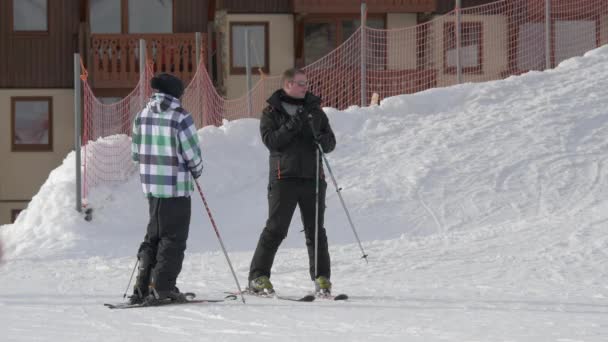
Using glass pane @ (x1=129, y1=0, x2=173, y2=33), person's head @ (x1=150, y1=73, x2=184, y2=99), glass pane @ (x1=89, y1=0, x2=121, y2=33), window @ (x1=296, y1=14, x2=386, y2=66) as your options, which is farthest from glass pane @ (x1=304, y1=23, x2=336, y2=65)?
person's head @ (x1=150, y1=73, x2=184, y2=99)

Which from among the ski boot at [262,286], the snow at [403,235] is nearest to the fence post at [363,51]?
the snow at [403,235]

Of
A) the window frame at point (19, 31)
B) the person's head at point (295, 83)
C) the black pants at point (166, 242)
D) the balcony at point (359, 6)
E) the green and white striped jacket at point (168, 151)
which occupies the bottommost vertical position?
the black pants at point (166, 242)

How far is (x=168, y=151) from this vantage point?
8.52 meters

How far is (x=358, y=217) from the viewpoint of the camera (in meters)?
15.2

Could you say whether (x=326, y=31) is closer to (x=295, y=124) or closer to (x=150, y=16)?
(x=150, y=16)

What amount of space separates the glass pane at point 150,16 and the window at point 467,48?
5877 mm

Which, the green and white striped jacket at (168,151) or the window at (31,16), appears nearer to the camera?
the green and white striped jacket at (168,151)

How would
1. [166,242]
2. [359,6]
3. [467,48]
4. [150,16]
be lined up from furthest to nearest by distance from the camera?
1. [150,16]
2. [359,6]
3. [467,48]
4. [166,242]

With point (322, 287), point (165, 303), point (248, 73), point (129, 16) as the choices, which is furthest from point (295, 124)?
point (129, 16)

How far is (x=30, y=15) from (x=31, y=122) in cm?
221

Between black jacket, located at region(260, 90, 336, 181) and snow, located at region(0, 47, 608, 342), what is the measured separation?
0.95 metres

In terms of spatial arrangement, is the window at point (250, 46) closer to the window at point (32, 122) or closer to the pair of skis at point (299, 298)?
the window at point (32, 122)

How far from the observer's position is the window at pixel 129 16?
26.8 metres

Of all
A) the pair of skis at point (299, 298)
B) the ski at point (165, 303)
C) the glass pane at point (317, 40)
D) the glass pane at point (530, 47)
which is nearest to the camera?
the ski at point (165, 303)
